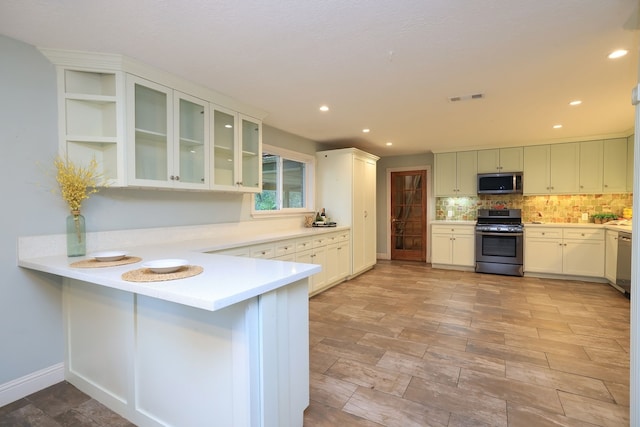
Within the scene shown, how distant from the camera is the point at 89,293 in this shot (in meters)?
1.96

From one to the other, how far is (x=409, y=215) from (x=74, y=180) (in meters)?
5.97

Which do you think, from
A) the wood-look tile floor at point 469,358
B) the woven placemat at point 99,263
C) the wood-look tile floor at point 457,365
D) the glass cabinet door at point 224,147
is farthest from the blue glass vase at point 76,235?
the wood-look tile floor at point 469,358

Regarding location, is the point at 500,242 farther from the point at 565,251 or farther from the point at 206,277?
the point at 206,277

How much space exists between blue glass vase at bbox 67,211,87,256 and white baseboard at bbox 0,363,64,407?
0.83m

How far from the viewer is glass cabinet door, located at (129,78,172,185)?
2.38m

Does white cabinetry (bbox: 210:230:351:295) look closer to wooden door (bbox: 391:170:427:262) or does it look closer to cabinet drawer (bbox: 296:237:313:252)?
cabinet drawer (bbox: 296:237:313:252)

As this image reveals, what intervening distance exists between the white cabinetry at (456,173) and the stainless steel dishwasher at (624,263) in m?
2.15

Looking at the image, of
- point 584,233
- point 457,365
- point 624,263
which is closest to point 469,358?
point 457,365

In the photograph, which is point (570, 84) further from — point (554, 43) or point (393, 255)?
point (393, 255)

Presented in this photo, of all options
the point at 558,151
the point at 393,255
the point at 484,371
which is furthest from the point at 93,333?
the point at 558,151

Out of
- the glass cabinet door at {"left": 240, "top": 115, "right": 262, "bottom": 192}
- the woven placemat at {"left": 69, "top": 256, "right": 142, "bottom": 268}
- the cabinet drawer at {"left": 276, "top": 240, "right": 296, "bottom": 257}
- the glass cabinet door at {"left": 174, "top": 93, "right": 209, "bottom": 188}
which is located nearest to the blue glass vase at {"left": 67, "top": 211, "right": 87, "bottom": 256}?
the woven placemat at {"left": 69, "top": 256, "right": 142, "bottom": 268}

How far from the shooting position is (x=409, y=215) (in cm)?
684

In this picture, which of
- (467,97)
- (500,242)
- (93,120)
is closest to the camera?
(93,120)

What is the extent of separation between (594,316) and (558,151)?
299cm
